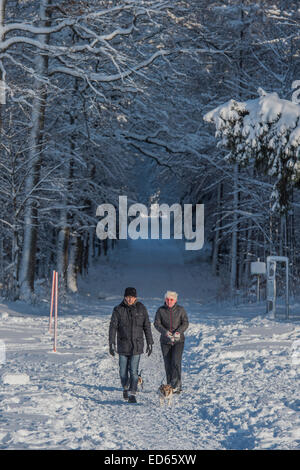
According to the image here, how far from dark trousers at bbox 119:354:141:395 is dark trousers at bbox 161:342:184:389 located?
0.49m

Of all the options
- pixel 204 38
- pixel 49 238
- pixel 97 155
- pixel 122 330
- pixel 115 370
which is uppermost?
pixel 204 38

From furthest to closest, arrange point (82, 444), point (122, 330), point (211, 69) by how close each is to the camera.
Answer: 1. point (211, 69)
2. point (122, 330)
3. point (82, 444)

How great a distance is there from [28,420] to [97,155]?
21295 mm

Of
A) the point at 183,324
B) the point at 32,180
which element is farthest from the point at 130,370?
the point at 32,180

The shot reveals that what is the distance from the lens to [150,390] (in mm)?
9633

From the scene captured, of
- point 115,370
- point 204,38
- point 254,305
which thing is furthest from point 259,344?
point 204,38

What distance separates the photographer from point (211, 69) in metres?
29.4

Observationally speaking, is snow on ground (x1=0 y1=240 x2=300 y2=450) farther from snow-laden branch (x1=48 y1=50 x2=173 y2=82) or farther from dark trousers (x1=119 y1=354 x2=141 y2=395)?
snow-laden branch (x1=48 y1=50 x2=173 y2=82)

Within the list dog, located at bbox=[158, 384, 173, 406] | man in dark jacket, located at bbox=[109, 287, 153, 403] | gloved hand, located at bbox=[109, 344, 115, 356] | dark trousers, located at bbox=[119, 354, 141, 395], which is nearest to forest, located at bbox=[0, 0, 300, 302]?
man in dark jacket, located at bbox=[109, 287, 153, 403]

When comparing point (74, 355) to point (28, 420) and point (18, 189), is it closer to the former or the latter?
point (28, 420)

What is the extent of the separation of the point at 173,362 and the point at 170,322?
562 millimetres

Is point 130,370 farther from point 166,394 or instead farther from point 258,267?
point 258,267

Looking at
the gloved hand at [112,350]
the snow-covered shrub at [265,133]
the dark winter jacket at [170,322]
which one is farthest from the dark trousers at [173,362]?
the snow-covered shrub at [265,133]

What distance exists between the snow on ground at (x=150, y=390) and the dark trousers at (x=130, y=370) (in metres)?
0.24
